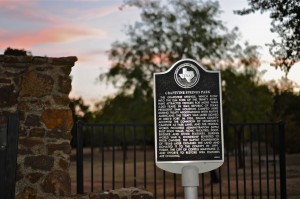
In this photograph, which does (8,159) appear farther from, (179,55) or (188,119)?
(179,55)

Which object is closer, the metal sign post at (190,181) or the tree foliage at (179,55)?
the metal sign post at (190,181)

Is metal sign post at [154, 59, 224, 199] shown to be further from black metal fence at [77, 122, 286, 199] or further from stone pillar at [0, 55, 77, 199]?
stone pillar at [0, 55, 77, 199]

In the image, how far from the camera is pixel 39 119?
7773mm

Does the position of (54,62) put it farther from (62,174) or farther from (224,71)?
(224,71)

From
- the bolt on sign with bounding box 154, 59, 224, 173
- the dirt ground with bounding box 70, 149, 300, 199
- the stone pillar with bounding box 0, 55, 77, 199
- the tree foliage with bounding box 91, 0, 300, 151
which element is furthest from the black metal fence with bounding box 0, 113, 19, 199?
the tree foliage with bounding box 91, 0, 300, 151

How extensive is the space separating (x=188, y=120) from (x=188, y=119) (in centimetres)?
1

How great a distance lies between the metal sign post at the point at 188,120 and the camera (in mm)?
7270

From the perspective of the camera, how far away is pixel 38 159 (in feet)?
25.5

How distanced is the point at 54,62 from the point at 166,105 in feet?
5.80

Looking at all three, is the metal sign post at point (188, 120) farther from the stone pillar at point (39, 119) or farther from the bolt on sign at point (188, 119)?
the stone pillar at point (39, 119)

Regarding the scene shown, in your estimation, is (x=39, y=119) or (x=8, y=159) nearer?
(x=8, y=159)

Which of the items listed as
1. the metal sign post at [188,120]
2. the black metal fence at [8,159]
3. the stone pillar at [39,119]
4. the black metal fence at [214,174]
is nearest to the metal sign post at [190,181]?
the metal sign post at [188,120]

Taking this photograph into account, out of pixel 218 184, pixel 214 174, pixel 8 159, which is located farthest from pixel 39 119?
pixel 218 184

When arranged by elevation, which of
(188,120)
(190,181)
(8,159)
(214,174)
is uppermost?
(188,120)
